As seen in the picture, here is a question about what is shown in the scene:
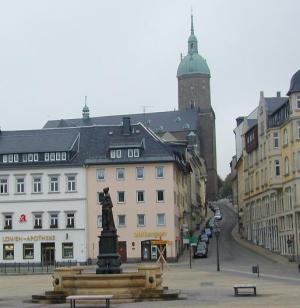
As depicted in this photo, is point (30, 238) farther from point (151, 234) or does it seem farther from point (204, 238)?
point (204, 238)

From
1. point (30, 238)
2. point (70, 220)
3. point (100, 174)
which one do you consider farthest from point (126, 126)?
point (30, 238)

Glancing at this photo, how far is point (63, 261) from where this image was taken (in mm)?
82562

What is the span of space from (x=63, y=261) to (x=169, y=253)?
11393mm

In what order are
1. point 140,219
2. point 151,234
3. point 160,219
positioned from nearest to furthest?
point 151,234
point 160,219
point 140,219

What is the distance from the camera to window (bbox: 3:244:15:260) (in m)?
84.2

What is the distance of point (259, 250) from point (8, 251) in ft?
90.9

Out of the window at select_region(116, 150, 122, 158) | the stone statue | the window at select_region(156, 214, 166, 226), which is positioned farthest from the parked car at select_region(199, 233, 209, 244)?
the stone statue

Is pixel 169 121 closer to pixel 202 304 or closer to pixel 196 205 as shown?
pixel 196 205

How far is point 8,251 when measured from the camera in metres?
84.4

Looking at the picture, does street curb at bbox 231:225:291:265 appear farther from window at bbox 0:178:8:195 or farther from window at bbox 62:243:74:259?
window at bbox 0:178:8:195

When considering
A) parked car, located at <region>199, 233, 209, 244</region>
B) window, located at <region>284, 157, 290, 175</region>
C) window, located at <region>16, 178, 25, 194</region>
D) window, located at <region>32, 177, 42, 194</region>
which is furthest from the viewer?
parked car, located at <region>199, 233, 209, 244</region>

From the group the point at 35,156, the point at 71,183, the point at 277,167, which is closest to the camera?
the point at 277,167

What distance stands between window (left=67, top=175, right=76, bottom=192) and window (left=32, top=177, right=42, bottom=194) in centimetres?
314

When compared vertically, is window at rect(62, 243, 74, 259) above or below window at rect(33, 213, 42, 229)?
below
